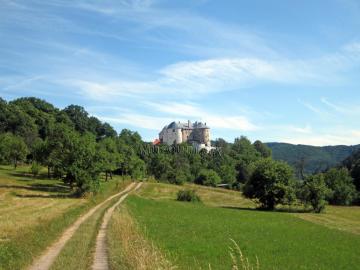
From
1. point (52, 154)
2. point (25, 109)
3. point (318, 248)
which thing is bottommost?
point (318, 248)

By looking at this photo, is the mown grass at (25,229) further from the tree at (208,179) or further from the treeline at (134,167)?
the tree at (208,179)

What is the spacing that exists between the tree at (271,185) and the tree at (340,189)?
30.6 m

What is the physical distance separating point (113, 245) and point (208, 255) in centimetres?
582

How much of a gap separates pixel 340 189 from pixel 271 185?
37.9 m

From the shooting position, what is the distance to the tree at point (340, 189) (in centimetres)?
11250

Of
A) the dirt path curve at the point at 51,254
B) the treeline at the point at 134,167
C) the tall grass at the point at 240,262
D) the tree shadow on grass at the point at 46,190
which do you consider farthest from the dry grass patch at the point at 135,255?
the treeline at the point at 134,167

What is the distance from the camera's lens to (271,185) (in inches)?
3287

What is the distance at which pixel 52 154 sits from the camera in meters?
103

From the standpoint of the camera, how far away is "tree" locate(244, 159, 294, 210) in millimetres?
83188

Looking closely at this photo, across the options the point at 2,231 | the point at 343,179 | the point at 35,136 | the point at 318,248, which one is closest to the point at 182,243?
the point at 318,248

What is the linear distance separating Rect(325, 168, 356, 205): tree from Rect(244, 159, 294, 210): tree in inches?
1206

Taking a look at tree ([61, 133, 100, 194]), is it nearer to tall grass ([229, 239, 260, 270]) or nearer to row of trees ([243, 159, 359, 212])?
row of trees ([243, 159, 359, 212])

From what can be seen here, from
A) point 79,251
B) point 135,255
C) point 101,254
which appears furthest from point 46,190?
point 135,255

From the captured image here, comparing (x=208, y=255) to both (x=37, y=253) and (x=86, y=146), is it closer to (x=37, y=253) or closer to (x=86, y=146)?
(x=37, y=253)
